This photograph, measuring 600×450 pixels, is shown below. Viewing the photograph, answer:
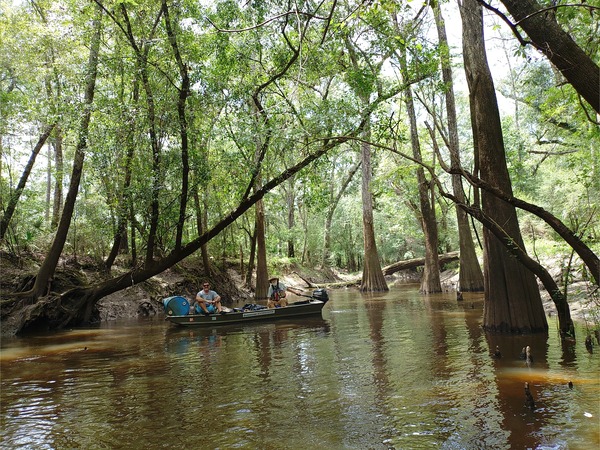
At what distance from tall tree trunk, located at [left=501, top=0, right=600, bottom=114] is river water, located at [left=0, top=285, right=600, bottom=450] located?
315 cm

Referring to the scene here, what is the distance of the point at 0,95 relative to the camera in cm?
1495

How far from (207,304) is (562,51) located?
12117 millimetres

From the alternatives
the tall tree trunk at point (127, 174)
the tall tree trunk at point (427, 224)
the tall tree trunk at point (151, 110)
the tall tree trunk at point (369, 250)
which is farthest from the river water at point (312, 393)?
the tall tree trunk at point (369, 250)

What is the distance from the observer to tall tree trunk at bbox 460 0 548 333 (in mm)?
8516

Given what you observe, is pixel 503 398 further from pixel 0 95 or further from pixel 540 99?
pixel 540 99

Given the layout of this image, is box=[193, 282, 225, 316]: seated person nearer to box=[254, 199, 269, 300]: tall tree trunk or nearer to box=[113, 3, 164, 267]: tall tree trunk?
box=[113, 3, 164, 267]: tall tree trunk

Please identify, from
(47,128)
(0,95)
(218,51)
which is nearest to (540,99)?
(218,51)

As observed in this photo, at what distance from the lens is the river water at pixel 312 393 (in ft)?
14.5

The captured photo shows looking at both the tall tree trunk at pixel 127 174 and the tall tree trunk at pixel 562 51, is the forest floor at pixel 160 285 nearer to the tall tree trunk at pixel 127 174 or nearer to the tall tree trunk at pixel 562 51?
the tall tree trunk at pixel 127 174

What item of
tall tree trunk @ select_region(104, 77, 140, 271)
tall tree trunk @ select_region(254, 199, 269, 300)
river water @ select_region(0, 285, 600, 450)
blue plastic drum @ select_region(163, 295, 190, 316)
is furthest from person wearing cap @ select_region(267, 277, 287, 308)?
tall tree trunk @ select_region(254, 199, 269, 300)

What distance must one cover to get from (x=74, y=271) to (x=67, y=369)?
8.69 metres

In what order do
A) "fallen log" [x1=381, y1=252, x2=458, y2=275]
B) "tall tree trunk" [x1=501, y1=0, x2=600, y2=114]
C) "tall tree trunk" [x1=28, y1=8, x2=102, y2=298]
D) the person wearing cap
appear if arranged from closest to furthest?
1. "tall tree trunk" [x1=501, y1=0, x2=600, y2=114]
2. "tall tree trunk" [x1=28, y1=8, x2=102, y2=298]
3. the person wearing cap
4. "fallen log" [x1=381, y1=252, x2=458, y2=275]

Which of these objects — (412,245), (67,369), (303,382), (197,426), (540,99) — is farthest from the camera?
(412,245)

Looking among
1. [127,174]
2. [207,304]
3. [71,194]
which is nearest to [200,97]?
[127,174]
